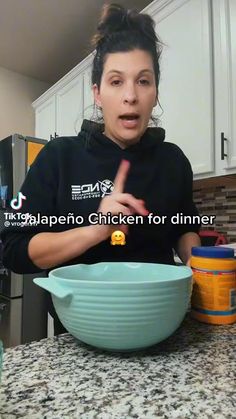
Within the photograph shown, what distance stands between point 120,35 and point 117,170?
0.99ft

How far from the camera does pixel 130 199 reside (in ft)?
1.84

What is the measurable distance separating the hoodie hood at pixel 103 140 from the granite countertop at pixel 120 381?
1.42ft

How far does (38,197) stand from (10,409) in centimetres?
42

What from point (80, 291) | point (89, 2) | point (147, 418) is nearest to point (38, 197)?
point (80, 291)

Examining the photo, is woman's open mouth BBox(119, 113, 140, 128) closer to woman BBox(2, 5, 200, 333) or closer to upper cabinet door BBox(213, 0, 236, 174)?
woman BBox(2, 5, 200, 333)

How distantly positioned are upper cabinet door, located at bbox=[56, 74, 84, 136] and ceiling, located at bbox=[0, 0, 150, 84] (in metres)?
0.25

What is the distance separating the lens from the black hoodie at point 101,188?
653 mm

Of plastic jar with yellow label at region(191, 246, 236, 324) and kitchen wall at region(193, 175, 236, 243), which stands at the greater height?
kitchen wall at region(193, 175, 236, 243)

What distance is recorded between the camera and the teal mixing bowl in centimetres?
36

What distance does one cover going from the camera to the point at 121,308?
0.36 metres

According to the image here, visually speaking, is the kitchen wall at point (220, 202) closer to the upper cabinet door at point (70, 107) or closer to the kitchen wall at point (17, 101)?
the upper cabinet door at point (70, 107)

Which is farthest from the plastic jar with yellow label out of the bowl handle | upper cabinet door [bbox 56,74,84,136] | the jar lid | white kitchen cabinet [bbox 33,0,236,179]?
upper cabinet door [bbox 56,74,84,136]

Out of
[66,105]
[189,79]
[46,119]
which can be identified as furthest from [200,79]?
[46,119]

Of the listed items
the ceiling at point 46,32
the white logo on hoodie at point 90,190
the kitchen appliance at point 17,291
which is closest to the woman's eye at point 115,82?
the white logo on hoodie at point 90,190
